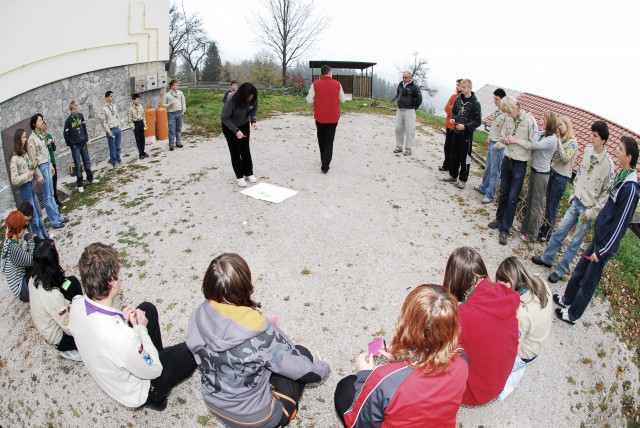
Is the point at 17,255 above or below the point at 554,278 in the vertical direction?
above

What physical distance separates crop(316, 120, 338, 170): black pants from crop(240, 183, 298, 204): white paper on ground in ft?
3.91

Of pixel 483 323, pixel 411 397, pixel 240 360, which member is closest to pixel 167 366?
pixel 240 360

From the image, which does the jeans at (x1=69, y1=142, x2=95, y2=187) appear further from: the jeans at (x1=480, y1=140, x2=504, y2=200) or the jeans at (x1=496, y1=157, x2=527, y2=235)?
the jeans at (x1=480, y1=140, x2=504, y2=200)

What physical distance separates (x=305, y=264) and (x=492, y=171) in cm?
418

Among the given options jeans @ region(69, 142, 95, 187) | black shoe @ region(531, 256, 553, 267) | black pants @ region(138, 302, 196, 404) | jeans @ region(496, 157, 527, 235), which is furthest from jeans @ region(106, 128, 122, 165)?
black shoe @ region(531, 256, 553, 267)

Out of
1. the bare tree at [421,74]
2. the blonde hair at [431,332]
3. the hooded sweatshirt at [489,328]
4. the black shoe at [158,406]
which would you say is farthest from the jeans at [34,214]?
the bare tree at [421,74]

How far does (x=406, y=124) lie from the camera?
896 centimetres

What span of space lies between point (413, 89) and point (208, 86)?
21939 mm

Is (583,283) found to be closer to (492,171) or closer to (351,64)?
(492,171)

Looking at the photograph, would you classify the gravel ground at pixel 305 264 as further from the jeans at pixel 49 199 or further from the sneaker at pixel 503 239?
the jeans at pixel 49 199

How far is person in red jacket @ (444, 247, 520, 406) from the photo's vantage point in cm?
271

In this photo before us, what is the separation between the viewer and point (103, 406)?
3432 millimetres

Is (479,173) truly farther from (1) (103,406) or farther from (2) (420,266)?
(1) (103,406)

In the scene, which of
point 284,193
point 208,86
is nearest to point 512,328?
point 284,193
